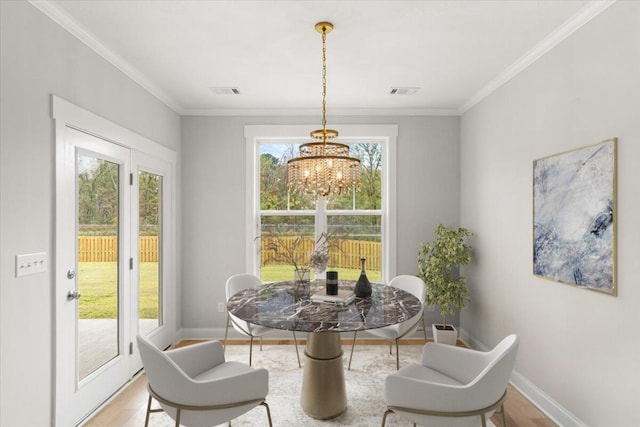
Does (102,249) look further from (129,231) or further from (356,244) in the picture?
(356,244)

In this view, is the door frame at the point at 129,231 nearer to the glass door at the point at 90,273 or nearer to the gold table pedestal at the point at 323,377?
the glass door at the point at 90,273

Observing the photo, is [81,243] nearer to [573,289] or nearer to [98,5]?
[98,5]

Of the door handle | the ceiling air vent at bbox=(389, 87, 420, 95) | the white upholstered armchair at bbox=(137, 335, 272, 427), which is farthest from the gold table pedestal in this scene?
the ceiling air vent at bbox=(389, 87, 420, 95)

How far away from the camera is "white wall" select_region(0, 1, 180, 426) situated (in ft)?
5.78

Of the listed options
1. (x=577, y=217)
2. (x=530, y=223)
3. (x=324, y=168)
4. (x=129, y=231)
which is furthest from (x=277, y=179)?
(x=577, y=217)

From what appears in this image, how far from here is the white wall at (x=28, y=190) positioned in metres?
1.76

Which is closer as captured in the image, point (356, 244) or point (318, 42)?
point (318, 42)

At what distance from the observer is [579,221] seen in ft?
7.07

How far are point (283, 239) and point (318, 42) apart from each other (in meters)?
2.34

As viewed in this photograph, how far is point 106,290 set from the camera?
270 centimetres

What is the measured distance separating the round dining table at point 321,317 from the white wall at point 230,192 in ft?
4.53

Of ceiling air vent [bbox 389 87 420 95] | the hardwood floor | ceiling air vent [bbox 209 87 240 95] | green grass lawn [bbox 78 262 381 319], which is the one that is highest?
ceiling air vent [bbox 209 87 240 95]

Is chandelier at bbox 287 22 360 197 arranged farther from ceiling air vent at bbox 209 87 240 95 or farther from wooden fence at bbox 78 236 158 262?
wooden fence at bbox 78 236 158 262

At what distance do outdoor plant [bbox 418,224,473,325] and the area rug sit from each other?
2.15 ft
